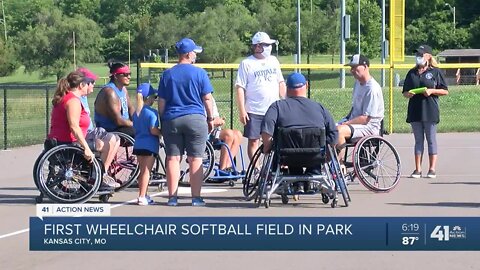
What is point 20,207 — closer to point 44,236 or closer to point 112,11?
point 44,236

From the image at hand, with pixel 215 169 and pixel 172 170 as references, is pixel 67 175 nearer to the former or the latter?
pixel 172 170

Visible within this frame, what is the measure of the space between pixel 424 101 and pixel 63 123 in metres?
5.30

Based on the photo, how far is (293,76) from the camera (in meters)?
11.2

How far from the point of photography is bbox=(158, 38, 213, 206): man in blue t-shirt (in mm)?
11102

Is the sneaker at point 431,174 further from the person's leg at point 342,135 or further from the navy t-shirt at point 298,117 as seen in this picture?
the navy t-shirt at point 298,117

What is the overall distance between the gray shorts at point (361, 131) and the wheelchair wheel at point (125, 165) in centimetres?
269

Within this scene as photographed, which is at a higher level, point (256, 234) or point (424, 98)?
point (424, 98)

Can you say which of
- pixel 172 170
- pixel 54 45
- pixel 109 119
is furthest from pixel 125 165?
pixel 54 45

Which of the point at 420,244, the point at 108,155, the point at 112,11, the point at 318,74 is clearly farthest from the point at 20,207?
the point at 112,11

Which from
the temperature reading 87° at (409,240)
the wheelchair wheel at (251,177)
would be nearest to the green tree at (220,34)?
the wheelchair wheel at (251,177)

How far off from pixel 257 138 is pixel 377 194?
1.63 meters

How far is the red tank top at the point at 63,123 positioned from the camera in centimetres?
1151

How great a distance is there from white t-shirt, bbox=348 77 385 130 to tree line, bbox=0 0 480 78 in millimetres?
42250

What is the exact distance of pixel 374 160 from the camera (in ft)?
40.5
